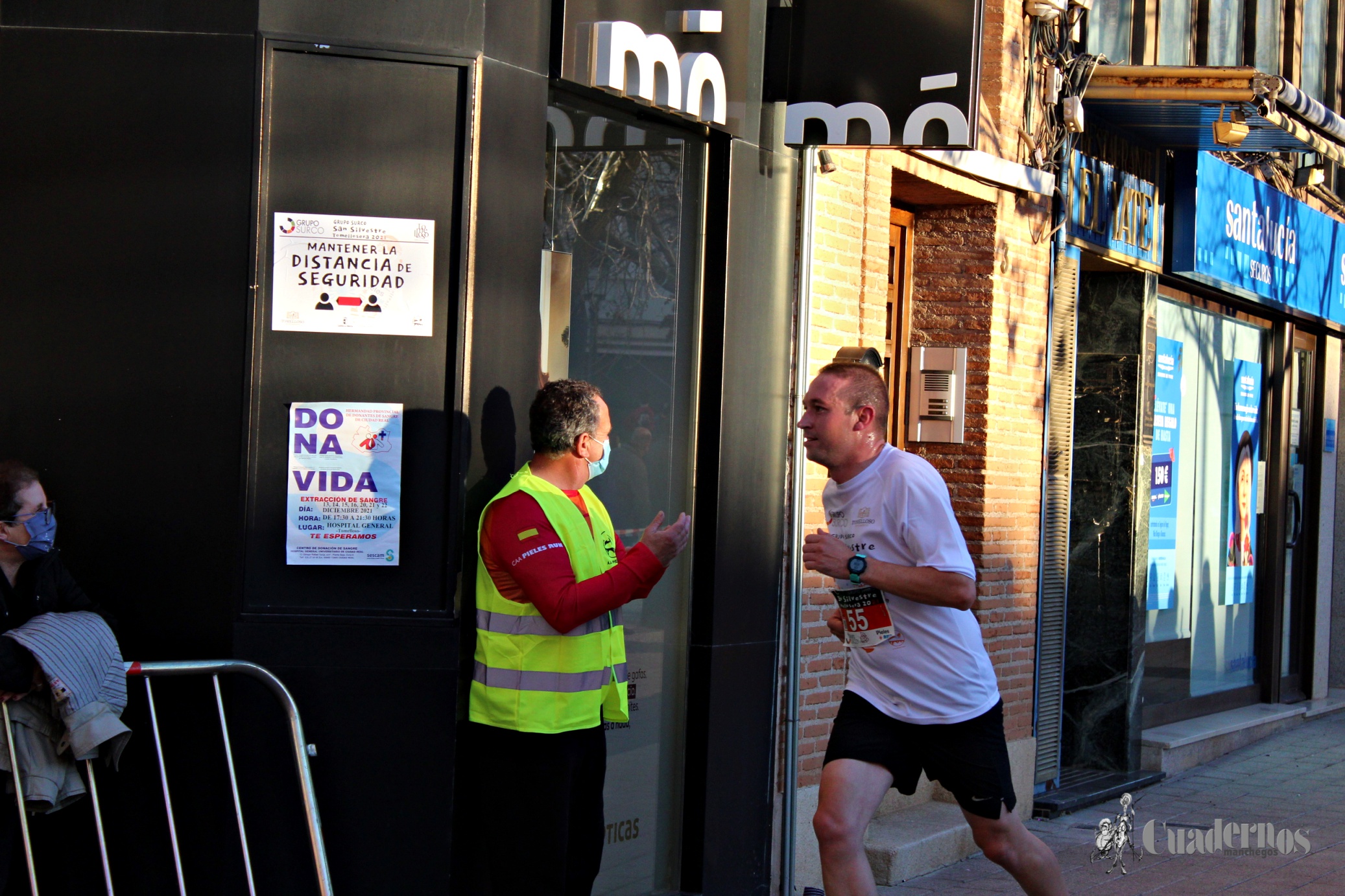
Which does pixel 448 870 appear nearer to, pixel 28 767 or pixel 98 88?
pixel 28 767

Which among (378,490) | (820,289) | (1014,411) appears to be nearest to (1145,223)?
(1014,411)

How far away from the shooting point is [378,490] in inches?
197

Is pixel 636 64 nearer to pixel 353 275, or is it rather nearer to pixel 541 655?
pixel 353 275

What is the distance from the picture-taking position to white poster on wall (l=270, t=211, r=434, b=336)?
496 centimetres

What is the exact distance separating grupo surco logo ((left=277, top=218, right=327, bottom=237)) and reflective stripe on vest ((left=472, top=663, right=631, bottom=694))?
153cm

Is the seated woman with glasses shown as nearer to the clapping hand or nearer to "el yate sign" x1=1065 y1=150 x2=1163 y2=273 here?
the clapping hand

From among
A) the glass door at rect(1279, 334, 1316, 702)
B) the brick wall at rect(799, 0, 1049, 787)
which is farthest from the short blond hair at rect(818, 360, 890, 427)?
the glass door at rect(1279, 334, 1316, 702)

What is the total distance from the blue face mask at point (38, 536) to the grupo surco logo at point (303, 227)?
1174mm

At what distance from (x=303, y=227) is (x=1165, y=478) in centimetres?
750

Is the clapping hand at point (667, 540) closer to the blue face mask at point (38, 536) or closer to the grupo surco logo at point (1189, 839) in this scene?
the blue face mask at point (38, 536)

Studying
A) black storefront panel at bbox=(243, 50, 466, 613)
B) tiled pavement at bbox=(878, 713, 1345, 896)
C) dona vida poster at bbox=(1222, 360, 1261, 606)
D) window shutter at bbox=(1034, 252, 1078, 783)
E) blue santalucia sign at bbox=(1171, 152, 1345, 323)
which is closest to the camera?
black storefront panel at bbox=(243, 50, 466, 613)

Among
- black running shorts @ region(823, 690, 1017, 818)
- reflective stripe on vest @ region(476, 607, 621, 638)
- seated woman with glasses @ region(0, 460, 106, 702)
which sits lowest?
black running shorts @ region(823, 690, 1017, 818)

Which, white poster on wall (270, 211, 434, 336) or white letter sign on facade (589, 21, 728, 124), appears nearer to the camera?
white poster on wall (270, 211, 434, 336)

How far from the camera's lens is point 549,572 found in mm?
4613
